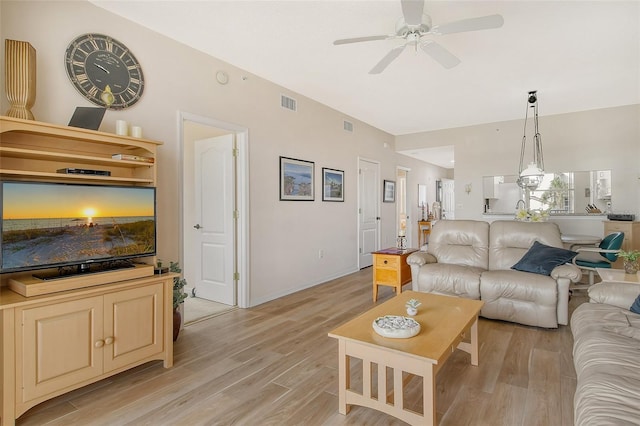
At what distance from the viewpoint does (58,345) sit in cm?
197

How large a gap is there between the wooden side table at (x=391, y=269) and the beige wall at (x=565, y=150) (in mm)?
3001

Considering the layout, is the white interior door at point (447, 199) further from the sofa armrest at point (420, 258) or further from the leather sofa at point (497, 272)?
the sofa armrest at point (420, 258)

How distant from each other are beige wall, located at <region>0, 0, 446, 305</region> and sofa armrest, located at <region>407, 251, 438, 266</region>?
1.58m

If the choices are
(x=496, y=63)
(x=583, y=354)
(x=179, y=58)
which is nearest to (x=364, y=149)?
(x=496, y=63)

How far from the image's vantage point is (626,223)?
16.0ft

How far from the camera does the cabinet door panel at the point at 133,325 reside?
2201 mm

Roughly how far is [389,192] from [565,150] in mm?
3169

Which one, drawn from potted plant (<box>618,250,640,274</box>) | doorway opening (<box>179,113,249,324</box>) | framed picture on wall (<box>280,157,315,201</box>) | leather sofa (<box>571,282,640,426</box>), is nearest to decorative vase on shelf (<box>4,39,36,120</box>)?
doorway opening (<box>179,113,249,324</box>)

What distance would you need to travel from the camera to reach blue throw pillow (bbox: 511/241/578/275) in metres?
3.35

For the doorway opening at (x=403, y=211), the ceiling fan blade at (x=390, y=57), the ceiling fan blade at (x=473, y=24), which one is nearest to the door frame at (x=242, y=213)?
the ceiling fan blade at (x=390, y=57)

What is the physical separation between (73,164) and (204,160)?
6.08 ft

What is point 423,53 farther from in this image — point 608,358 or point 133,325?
point 133,325

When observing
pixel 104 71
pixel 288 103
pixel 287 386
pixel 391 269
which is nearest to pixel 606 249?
pixel 391 269

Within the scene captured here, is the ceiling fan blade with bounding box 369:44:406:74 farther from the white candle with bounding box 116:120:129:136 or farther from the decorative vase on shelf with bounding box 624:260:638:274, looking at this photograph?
the decorative vase on shelf with bounding box 624:260:638:274
